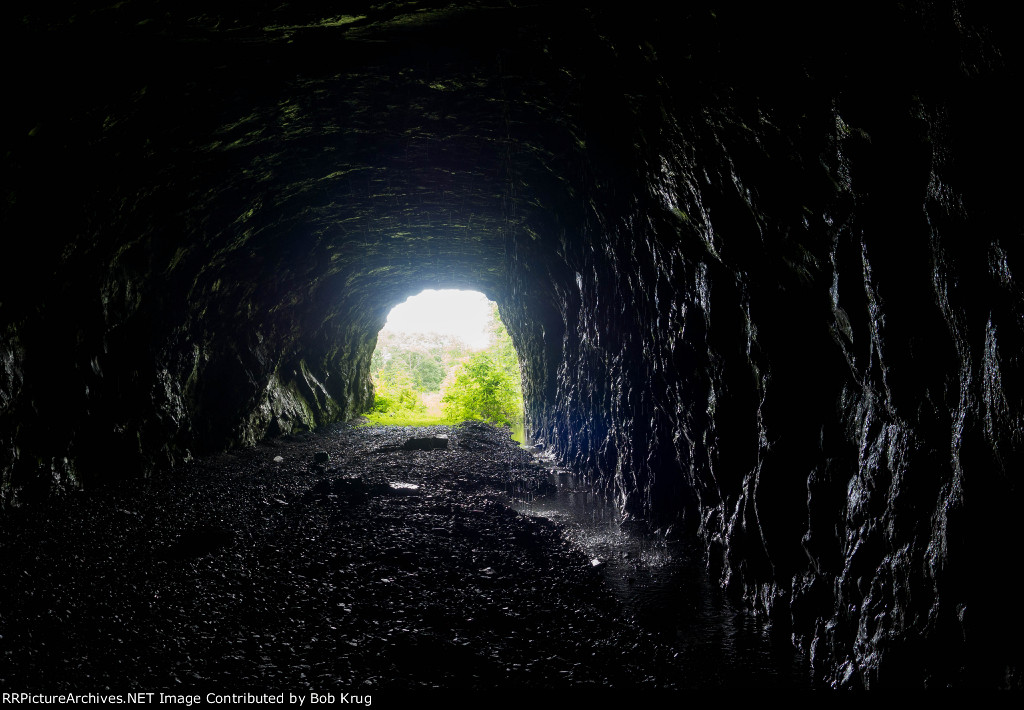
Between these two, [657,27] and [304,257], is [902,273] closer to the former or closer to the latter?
[657,27]

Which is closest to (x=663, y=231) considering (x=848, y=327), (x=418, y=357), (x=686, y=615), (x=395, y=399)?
(x=848, y=327)


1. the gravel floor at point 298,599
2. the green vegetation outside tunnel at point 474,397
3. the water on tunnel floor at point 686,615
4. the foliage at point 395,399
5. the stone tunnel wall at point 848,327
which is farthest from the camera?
the foliage at point 395,399

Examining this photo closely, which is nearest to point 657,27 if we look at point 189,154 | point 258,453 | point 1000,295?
point 1000,295

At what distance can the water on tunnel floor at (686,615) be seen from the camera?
10.2ft

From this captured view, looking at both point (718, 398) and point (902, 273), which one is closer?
point (902, 273)

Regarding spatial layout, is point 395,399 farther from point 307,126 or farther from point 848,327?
point 848,327

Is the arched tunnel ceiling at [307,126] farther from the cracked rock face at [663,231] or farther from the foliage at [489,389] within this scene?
the foliage at [489,389]

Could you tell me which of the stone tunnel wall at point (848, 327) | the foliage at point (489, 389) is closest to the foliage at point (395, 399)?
the foliage at point (489, 389)

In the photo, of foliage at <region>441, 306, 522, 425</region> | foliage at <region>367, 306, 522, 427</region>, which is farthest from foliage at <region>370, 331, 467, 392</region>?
foliage at <region>441, 306, 522, 425</region>

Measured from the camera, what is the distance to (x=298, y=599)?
3.80m

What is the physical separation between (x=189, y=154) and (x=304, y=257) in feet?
15.6

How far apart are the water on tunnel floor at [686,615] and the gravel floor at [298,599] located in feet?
0.57

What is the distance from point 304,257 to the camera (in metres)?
10.1

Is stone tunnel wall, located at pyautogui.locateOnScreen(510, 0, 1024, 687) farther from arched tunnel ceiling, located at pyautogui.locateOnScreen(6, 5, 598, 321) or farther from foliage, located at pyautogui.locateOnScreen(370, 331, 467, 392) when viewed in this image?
foliage, located at pyautogui.locateOnScreen(370, 331, 467, 392)
